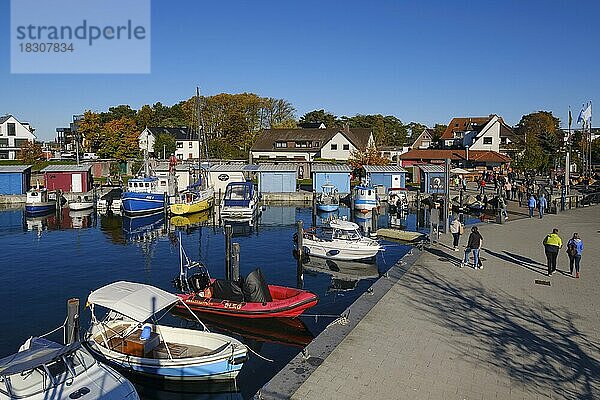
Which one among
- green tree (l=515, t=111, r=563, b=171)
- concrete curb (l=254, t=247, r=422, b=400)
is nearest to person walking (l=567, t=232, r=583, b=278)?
concrete curb (l=254, t=247, r=422, b=400)

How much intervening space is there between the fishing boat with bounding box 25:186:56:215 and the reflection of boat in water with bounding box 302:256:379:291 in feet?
93.6

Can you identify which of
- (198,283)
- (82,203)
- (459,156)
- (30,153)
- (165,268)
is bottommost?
(165,268)

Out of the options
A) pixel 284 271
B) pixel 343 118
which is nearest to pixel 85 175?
pixel 284 271

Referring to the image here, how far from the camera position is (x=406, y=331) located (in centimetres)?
1397

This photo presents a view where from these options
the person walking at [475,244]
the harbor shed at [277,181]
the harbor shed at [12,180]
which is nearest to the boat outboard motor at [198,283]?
the person walking at [475,244]

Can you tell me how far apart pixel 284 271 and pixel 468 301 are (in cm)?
1055

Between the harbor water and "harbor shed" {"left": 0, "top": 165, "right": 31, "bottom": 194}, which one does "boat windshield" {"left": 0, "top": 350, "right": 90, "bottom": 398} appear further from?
"harbor shed" {"left": 0, "top": 165, "right": 31, "bottom": 194}

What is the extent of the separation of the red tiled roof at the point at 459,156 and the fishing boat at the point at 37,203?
53.0m

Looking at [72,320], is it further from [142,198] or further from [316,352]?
[142,198]

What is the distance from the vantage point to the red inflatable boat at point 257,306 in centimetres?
1744

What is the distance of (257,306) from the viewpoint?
57.5 ft

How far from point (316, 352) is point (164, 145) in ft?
253

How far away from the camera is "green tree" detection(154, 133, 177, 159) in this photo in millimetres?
87000

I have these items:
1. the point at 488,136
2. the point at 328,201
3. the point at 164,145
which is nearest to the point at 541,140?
the point at 488,136
